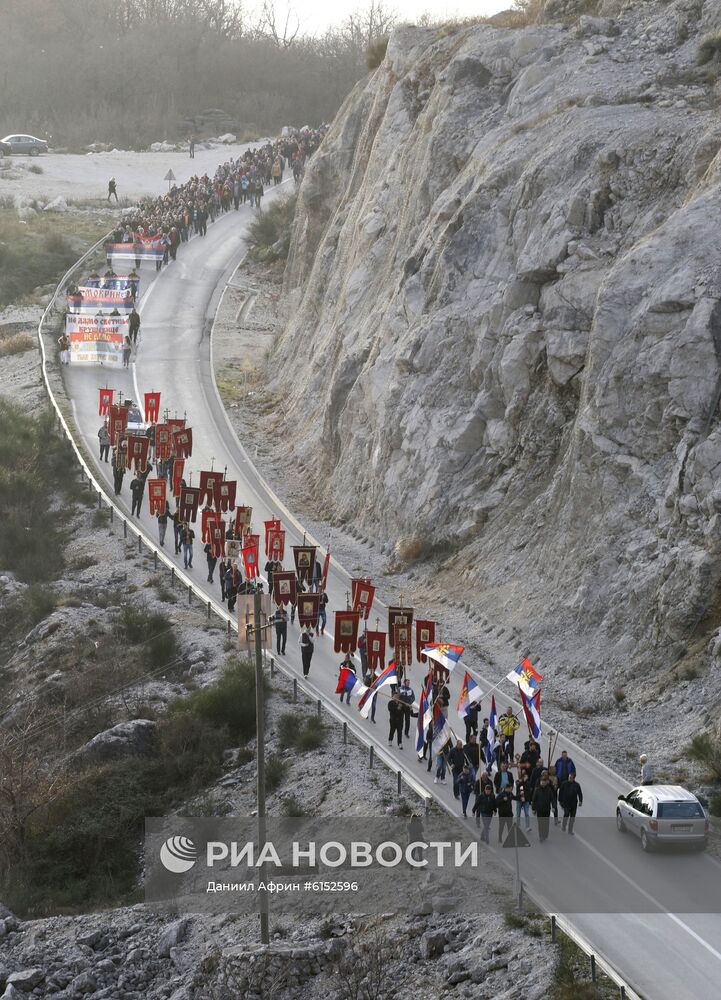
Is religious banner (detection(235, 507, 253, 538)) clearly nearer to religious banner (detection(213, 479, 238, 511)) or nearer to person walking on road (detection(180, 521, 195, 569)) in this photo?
religious banner (detection(213, 479, 238, 511))

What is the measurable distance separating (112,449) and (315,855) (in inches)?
928

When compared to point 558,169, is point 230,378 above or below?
below

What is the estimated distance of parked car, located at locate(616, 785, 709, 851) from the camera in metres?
20.5

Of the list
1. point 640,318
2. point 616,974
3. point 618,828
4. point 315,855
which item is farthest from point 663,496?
point 616,974

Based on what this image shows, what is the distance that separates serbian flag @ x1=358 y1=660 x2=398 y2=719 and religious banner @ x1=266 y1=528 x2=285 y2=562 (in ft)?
24.4

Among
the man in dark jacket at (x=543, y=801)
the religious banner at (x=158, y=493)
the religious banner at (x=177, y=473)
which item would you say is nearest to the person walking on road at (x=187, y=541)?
the religious banner at (x=158, y=493)

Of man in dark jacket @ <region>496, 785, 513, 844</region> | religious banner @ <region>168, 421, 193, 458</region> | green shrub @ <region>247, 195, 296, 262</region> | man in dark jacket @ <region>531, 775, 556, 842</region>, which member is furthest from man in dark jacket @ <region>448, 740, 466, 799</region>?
green shrub @ <region>247, 195, 296, 262</region>

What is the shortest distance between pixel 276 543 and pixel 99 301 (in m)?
27.2

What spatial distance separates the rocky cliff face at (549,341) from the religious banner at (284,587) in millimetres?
4804

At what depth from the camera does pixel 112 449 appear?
43594 mm

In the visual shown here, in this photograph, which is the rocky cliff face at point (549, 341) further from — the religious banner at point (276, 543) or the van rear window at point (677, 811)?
the van rear window at point (677, 811)

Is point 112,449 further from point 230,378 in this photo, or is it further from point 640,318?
point 640,318

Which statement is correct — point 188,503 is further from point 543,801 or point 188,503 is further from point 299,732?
point 543,801

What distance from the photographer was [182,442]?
40.4 m
